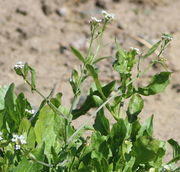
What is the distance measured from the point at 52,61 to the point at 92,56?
76.1 inches

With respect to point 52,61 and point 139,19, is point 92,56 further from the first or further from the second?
point 139,19

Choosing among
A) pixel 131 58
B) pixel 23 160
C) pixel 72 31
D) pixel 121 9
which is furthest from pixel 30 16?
pixel 23 160

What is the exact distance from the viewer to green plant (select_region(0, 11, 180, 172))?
8.20 ft

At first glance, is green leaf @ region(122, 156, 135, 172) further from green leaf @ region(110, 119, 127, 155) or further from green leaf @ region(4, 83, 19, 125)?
green leaf @ region(4, 83, 19, 125)

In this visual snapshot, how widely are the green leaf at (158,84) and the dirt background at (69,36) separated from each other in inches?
38.1

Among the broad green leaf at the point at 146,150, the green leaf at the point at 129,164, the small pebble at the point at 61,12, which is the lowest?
the green leaf at the point at 129,164

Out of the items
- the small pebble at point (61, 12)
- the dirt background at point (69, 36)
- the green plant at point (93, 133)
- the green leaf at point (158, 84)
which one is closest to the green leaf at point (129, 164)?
the green plant at point (93, 133)

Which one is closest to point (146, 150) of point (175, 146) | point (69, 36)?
point (175, 146)

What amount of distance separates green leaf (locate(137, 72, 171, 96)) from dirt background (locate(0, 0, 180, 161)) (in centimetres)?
97

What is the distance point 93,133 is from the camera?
2582 mm

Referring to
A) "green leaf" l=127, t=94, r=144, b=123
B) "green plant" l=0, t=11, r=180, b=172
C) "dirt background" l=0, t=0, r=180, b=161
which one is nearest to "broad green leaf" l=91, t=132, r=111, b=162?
"green plant" l=0, t=11, r=180, b=172

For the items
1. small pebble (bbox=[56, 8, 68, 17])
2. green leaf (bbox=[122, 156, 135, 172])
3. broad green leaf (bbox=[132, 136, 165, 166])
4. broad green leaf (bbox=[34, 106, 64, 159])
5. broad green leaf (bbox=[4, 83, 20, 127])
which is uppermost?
small pebble (bbox=[56, 8, 68, 17])

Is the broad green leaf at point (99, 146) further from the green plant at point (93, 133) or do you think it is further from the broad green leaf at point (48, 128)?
the broad green leaf at point (48, 128)

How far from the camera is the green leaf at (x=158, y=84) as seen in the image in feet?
9.09
